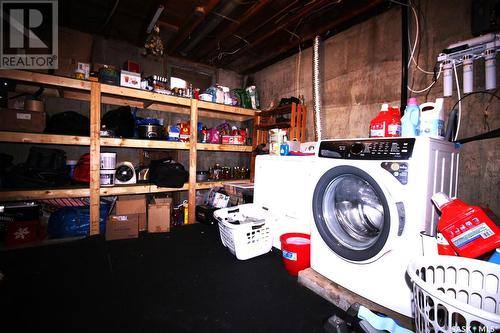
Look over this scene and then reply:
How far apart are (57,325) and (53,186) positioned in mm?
1582

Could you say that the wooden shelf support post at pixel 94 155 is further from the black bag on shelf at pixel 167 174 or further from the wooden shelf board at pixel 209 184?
the wooden shelf board at pixel 209 184

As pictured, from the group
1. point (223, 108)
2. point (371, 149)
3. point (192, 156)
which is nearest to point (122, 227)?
point (192, 156)

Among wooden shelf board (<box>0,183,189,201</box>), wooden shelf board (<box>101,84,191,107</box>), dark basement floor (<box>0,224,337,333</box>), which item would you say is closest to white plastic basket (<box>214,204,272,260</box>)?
dark basement floor (<box>0,224,337,333</box>)

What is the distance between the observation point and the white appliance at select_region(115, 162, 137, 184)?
257cm

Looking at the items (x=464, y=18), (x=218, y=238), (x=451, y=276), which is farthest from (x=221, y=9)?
(x=451, y=276)

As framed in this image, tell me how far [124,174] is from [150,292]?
5.28 feet

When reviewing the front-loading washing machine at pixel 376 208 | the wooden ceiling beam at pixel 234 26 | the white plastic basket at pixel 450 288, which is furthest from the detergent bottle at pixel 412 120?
the wooden ceiling beam at pixel 234 26

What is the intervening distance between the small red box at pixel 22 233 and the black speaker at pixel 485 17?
403cm

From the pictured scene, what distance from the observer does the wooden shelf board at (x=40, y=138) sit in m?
1.94

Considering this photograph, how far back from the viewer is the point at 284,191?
192 cm

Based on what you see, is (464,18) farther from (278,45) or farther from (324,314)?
(324,314)

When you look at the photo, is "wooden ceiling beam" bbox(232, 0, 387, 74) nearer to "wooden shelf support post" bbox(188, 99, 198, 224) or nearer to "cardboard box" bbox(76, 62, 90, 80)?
"wooden shelf support post" bbox(188, 99, 198, 224)

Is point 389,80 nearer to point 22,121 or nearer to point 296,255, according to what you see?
point 296,255

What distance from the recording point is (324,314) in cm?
128
